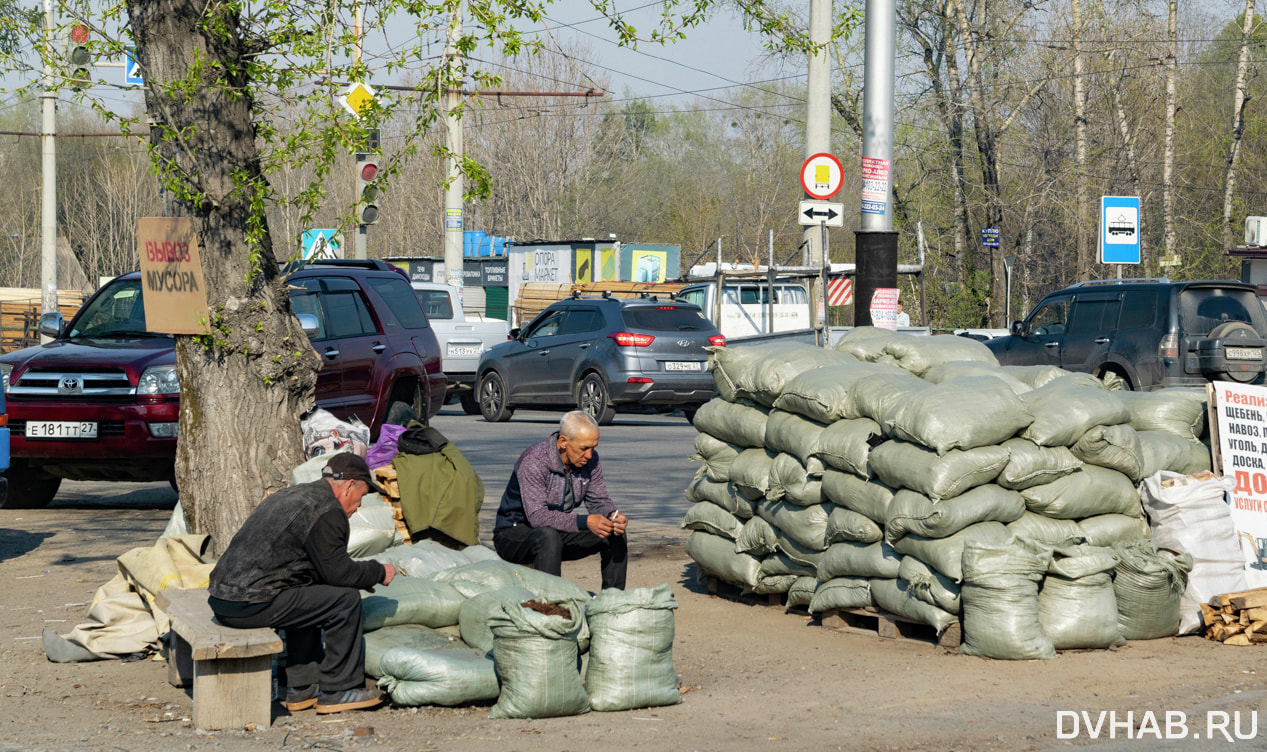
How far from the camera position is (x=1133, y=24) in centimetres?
3981

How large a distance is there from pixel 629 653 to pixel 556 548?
161 centimetres

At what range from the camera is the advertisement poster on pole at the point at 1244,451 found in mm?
7891

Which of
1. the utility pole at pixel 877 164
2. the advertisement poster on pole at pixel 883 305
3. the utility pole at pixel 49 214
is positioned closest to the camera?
the utility pole at pixel 877 164

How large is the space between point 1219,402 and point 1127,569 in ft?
5.80

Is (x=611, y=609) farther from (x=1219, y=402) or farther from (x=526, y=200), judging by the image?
(x=526, y=200)

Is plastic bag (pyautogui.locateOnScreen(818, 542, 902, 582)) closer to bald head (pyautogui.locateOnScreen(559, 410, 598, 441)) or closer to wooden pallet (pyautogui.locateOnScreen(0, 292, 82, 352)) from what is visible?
bald head (pyautogui.locateOnScreen(559, 410, 598, 441))

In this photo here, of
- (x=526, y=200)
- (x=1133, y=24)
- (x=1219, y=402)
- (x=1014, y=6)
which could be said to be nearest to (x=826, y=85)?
(x=1219, y=402)

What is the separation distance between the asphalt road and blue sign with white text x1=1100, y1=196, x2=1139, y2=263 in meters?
7.45

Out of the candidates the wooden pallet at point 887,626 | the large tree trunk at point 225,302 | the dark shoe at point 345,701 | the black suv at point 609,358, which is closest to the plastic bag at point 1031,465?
the wooden pallet at point 887,626

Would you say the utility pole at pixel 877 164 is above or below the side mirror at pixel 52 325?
above

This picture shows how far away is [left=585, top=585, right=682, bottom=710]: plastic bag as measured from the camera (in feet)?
18.6

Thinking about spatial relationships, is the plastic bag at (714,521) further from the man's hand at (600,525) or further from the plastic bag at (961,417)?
the plastic bag at (961,417)

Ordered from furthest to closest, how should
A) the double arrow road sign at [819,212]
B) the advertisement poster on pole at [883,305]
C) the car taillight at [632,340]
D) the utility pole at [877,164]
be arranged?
the car taillight at [632,340] → the double arrow road sign at [819,212] → the advertisement poster on pole at [883,305] → the utility pole at [877,164]

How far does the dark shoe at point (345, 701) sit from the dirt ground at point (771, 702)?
0.06 m
